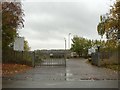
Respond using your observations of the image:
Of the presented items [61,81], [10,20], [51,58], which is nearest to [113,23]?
[10,20]

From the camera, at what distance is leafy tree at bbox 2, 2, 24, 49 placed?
34156mm

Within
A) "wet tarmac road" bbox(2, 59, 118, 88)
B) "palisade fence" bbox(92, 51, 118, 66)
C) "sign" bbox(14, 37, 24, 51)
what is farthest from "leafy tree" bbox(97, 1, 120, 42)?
"sign" bbox(14, 37, 24, 51)

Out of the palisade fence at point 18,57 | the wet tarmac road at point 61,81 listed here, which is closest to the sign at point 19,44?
the palisade fence at point 18,57

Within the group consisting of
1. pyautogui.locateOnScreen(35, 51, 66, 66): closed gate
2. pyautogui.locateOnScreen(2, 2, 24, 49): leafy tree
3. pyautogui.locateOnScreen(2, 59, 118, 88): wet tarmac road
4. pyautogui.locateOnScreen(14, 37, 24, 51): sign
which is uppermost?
pyautogui.locateOnScreen(2, 2, 24, 49): leafy tree

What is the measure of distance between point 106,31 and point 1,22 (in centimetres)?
1125

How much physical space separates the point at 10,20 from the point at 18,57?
9887 millimetres

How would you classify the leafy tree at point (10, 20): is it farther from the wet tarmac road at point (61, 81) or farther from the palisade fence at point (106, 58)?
the palisade fence at point (106, 58)

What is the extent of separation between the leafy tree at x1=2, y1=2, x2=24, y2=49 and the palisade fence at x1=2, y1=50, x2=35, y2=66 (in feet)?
7.23

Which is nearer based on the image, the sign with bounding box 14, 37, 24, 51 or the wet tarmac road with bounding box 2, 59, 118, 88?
the wet tarmac road with bounding box 2, 59, 118, 88

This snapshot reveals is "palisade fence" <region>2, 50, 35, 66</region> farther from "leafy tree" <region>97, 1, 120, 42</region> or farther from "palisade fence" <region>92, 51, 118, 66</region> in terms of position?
"leafy tree" <region>97, 1, 120, 42</region>

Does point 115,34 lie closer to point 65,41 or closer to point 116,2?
point 116,2

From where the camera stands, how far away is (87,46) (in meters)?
97.0

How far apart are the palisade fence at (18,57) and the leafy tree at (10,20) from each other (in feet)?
7.23

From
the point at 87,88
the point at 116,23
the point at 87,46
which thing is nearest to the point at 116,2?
the point at 116,23
